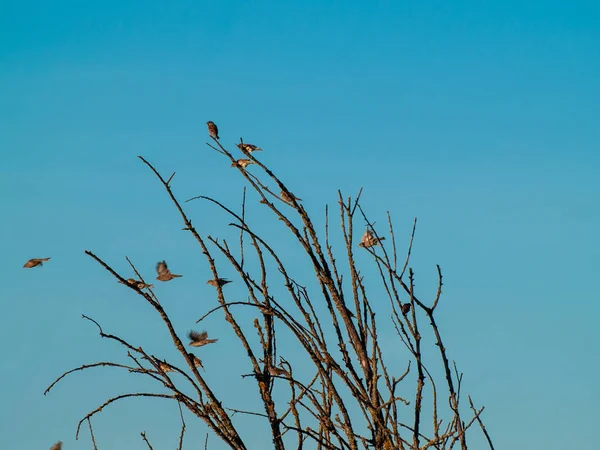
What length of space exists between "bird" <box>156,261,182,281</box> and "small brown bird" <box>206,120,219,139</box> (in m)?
1.01

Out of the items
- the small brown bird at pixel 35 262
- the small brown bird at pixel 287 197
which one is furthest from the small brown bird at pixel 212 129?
the small brown bird at pixel 35 262

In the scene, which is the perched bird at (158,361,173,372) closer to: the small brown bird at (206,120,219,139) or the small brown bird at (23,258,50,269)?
the small brown bird at (206,120,219,139)

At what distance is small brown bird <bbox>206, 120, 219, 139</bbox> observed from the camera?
386cm

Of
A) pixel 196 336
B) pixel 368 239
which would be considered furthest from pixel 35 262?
pixel 368 239

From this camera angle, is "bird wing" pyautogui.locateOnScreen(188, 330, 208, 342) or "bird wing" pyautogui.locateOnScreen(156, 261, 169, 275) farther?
"bird wing" pyautogui.locateOnScreen(156, 261, 169, 275)

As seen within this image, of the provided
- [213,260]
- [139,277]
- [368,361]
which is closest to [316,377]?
[368,361]

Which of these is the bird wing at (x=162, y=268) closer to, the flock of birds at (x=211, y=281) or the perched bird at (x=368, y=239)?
the flock of birds at (x=211, y=281)

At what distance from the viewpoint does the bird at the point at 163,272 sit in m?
4.65

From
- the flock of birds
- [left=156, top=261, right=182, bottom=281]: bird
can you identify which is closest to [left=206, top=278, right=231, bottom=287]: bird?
the flock of birds

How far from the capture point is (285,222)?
3047 mm

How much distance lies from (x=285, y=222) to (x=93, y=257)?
723 millimetres

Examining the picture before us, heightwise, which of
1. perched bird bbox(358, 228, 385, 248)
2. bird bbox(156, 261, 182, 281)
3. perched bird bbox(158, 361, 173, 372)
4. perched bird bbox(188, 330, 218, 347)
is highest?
bird bbox(156, 261, 182, 281)

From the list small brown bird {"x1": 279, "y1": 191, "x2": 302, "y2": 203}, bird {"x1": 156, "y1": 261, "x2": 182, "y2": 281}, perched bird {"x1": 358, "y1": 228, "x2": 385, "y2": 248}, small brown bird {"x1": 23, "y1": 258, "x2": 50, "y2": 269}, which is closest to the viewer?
small brown bird {"x1": 279, "y1": 191, "x2": 302, "y2": 203}

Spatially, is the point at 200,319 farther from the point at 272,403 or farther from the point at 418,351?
the point at 418,351
